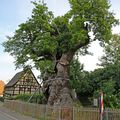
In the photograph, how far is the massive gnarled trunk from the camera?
3928cm

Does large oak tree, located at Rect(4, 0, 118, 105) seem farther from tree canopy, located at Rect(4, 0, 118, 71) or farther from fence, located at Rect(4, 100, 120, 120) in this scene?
fence, located at Rect(4, 100, 120, 120)

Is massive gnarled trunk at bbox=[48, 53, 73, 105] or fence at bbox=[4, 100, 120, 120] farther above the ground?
massive gnarled trunk at bbox=[48, 53, 73, 105]

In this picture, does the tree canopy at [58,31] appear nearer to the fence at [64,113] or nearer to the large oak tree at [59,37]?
the large oak tree at [59,37]

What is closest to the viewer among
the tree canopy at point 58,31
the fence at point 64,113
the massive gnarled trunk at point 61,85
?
the fence at point 64,113

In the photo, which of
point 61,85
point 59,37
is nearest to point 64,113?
point 61,85

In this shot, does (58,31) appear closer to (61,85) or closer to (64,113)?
(61,85)

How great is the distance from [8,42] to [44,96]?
846 centimetres

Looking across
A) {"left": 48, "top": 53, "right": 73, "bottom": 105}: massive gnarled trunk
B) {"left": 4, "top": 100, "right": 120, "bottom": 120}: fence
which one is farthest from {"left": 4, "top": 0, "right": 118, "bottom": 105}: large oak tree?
{"left": 4, "top": 100, "right": 120, "bottom": 120}: fence

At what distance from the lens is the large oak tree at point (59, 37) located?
37688mm

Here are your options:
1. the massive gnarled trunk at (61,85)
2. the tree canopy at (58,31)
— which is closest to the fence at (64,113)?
the massive gnarled trunk at (61,85)

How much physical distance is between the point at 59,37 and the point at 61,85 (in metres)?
5.64

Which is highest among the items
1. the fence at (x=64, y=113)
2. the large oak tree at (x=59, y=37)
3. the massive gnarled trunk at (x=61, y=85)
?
the large oak tree at (x=59, y=37)

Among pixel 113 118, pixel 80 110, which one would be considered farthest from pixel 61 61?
pixel 113 118

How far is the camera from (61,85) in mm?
40281
